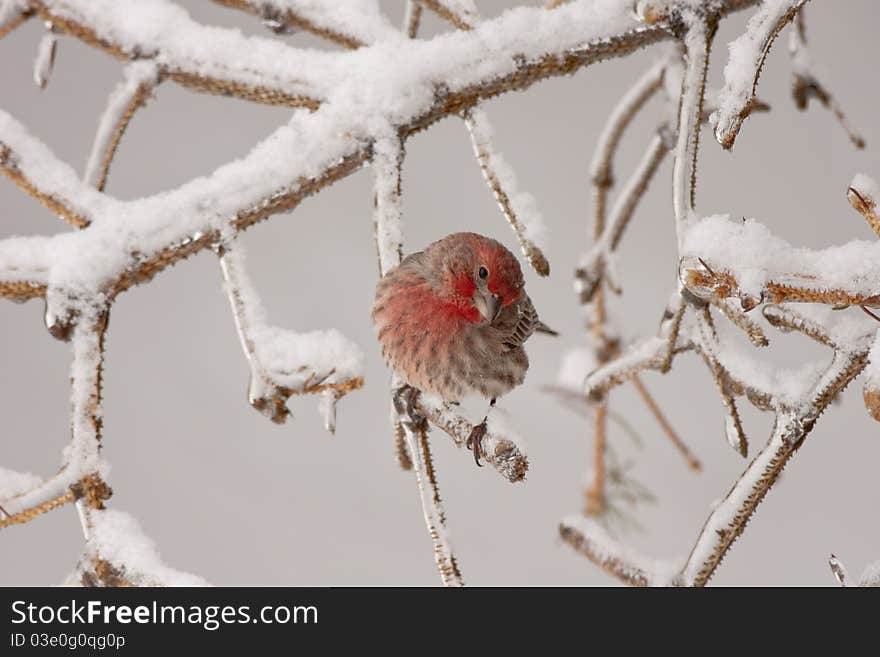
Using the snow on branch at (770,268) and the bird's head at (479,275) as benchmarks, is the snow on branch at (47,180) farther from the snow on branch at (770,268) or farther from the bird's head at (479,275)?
the snow on branch at (770,268)

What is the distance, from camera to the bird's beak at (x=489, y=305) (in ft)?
2.96

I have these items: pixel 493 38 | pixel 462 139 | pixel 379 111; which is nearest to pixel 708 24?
Answer: pixel 493 38

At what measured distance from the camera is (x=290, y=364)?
784mm

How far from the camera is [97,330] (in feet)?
2.61

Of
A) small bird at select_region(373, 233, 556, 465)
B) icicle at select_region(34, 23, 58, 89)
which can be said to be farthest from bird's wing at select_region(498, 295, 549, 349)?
icicle at select_region(34, 23, 58, 89)

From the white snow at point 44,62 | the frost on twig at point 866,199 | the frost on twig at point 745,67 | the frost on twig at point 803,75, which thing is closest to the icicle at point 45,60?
the white snow at point 44,62

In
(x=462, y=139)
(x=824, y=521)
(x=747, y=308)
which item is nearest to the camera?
(x=747, y=308)

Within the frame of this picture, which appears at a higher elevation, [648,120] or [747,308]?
[648,120]

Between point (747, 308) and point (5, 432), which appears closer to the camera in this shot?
point (747, 308)

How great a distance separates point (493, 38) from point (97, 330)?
47 centimetres

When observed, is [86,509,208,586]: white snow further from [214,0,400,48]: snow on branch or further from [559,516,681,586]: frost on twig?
[214,0,400,48]: snow on branch

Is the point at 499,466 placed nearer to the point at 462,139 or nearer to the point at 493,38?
the point at 493,38

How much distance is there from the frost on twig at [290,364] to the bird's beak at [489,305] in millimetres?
171

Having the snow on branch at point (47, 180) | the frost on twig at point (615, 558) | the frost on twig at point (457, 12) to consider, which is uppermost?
the frost on twig at point (457, 12)
